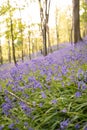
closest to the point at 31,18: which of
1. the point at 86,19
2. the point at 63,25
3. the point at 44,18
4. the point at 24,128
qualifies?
the point at 63,25

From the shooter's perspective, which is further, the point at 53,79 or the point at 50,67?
the point at 50,67

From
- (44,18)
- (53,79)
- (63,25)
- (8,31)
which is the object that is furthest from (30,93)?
(63,25)

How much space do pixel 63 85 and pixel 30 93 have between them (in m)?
0.86

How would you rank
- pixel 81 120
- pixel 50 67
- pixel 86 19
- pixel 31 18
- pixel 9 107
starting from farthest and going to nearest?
pixel 31 18, pixel 86 19, pixel 50 67, pixel 9 107, pixel 81 120

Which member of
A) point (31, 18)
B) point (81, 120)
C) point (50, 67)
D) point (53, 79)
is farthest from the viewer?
point (31, 18)


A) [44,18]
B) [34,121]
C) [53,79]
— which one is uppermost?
[44,18]

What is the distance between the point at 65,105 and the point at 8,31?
84.6 feet

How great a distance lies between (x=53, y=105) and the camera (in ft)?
11.9

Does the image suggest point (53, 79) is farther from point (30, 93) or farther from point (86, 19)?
point (86, 19)

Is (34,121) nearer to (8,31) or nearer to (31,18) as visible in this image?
(8,31)

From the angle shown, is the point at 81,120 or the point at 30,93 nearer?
the point at 81,120

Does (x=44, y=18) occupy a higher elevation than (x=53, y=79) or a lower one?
higher

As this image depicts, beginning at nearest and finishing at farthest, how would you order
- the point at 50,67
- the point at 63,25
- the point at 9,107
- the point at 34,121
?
1. the point at 34,121
2. the point at 9,107
3. the point at 50,67
4. the point at 63,25

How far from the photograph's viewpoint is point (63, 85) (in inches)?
167
